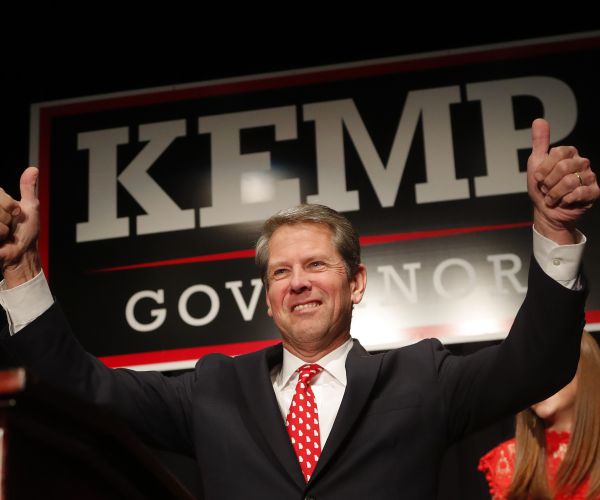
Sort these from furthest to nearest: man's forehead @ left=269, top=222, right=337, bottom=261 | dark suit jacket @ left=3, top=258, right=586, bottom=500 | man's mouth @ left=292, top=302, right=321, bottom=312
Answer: man's forehead @ left=269, top=222, right=337, bottom=261 → man's mouth @ left=292, top=302, right=321, bottom=312 → dark suit jacket @ left=3, top=258, right=586, bottom=500

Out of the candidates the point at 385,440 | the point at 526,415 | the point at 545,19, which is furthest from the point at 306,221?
the point at 545,19

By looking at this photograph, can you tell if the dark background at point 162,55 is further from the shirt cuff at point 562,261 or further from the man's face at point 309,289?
the shirt cuff at point 562,261

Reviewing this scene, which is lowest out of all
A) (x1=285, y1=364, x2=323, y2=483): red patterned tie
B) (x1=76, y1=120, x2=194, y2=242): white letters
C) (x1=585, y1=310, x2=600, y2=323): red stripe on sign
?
(x1=285, y1=364, x2=323, y2=483): red patterned tie

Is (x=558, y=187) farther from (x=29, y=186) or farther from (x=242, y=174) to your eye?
(x=242, y=174)

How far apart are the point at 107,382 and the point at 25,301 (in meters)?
0.26

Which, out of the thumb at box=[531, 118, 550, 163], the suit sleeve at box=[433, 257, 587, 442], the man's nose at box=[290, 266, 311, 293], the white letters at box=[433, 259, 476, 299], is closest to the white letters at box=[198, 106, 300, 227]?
the white letters at box=[433, 259, 476, 299]

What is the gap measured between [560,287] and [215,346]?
1.77 meters

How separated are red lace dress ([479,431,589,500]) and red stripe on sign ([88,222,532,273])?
2.49ft

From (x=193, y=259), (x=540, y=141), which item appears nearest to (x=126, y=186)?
(x=193, y=259)

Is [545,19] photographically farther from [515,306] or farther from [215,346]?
[215,346]

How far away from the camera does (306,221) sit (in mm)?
2029

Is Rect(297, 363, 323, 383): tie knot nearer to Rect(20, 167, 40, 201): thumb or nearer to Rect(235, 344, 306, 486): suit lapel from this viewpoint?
Rect(235, 344, 306, 486): suit lapel

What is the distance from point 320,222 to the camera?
2033 millimetres

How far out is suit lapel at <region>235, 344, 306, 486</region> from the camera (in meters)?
1.58
